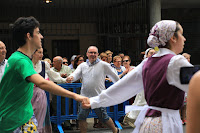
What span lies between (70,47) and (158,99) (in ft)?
47.0

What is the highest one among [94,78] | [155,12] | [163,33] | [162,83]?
[155,12]

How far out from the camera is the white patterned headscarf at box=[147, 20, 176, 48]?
135 inches

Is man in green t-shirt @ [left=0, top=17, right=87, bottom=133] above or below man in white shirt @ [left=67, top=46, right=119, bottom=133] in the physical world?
above

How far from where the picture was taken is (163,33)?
11.3ft

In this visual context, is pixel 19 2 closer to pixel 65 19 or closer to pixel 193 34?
pixel 65 19

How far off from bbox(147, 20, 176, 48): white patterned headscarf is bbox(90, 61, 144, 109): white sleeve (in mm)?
250

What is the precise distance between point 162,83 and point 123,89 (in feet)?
1.70

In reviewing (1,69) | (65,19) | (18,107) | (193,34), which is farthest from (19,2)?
(18,107)

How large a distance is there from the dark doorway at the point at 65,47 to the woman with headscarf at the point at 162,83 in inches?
542

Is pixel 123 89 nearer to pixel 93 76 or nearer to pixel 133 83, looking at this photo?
pixel 133 83

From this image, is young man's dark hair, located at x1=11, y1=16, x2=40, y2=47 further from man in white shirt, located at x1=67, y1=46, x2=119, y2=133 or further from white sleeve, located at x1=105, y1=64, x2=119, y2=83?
white sleeve, located at x1=105, y1=64, x2=119, y2=83

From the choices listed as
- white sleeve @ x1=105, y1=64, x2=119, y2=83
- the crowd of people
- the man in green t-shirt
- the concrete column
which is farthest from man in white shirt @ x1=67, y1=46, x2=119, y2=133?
the concrete column

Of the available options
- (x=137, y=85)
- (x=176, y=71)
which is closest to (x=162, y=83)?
(x=176, y=71)

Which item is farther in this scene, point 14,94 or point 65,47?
point 65,47
